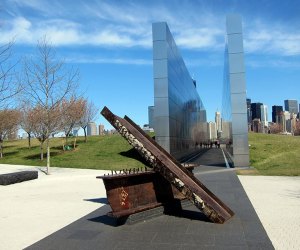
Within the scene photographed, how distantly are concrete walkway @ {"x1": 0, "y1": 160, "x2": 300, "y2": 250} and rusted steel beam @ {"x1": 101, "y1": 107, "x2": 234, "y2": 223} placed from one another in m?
0.31

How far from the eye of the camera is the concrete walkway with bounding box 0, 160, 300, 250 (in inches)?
286

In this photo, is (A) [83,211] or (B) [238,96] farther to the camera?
(B) [238,96]

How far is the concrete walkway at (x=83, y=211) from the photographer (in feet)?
23.8

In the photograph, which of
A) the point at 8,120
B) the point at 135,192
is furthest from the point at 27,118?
the point at 135,192

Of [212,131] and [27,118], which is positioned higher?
[27,118]

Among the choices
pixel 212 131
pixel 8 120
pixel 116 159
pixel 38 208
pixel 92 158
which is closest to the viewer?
pixel 38 208

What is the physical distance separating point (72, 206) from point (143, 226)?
3.66 metres

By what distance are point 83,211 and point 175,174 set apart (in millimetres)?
3315

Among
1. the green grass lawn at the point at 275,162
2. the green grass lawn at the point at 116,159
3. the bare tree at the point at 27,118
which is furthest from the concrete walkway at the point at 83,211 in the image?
the bare tree at the point at 27,118

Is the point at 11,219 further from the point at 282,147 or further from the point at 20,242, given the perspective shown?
the point at 282,147

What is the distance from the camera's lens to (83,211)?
1019cm

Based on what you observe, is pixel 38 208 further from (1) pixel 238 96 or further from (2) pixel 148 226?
(1) pixel 238 96

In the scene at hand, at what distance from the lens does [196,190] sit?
7.95m

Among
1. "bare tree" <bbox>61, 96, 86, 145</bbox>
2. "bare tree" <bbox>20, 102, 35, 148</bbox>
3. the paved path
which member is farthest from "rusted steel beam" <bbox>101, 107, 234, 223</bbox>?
"bare tree" <bbox>61, 96, 86, 145</bbox>
